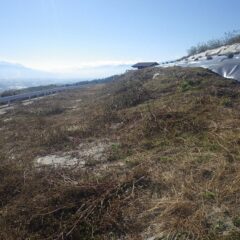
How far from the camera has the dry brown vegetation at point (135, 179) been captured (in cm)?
429

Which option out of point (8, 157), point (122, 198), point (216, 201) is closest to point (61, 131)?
point (8, 157)

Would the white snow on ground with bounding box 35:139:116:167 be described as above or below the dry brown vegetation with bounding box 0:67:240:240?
below

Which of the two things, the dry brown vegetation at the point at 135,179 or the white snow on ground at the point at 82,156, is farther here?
the white snow on ground at the point at 82,156

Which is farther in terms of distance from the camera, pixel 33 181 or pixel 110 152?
pixel 110 152

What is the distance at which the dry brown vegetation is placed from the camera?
4293mm

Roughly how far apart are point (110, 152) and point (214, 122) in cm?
246

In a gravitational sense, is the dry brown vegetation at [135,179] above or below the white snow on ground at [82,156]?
above

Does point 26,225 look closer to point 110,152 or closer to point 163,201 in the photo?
point 163,201

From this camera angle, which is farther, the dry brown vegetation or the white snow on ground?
the white snow on ground

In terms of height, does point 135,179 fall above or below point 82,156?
above

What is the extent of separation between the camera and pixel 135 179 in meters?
5.52

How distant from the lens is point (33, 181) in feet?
19.5

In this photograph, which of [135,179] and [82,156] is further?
[82,156]

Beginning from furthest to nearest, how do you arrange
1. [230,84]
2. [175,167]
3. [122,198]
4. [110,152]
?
[230,84] < [110,152] < [175,167] < [122,198]
